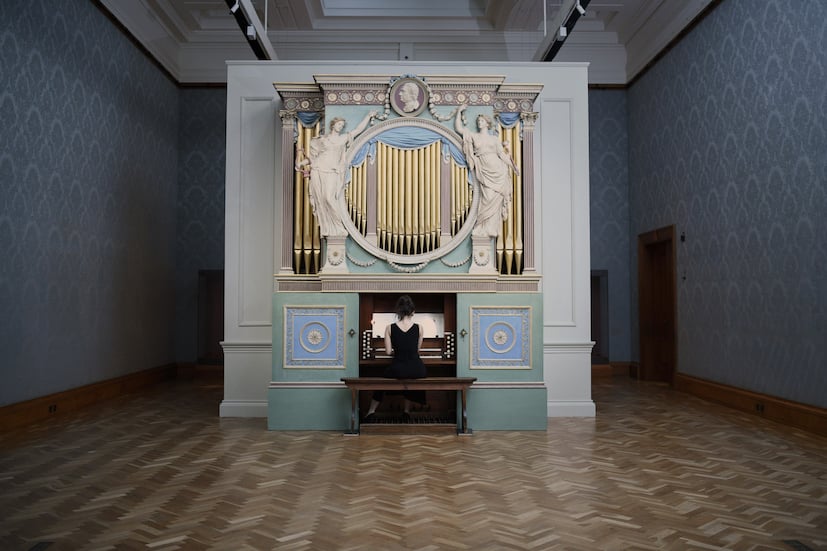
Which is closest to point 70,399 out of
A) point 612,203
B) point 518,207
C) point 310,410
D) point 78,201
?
point 78,201

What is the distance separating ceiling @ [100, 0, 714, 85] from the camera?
1043cm

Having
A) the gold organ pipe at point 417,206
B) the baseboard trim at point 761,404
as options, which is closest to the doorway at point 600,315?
the baseboard trim at point 761,404

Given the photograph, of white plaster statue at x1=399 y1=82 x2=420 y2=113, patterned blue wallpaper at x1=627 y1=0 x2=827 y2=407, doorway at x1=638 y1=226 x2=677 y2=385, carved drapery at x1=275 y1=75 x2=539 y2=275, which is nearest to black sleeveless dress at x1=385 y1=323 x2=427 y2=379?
carved drapery at x1=275 y1=75 x2=539 y2=275

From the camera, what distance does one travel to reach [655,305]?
34.4ft

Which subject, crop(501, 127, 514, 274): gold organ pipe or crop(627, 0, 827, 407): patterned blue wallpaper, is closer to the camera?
crop(627, 0, 827, 407): patterned blue wallpaper

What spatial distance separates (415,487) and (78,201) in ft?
19.6

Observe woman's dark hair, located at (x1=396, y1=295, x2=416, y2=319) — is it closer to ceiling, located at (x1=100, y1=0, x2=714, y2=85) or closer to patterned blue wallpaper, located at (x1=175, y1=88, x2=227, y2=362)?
patterned blue wallpaper, located at (x1=175, y1=88, x2=227, y2=362)

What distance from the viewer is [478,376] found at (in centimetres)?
645

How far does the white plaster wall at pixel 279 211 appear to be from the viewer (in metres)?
7.28

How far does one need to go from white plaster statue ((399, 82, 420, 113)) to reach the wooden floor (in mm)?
3421

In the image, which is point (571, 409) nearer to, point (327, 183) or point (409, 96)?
point (327, 183)

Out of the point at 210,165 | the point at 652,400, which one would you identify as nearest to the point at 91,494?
the point at 652,400

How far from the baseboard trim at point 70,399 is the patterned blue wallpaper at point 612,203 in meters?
7.80

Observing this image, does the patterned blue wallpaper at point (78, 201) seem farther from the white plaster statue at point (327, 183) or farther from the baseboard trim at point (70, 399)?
the white plaster statue at point (327, 183)
